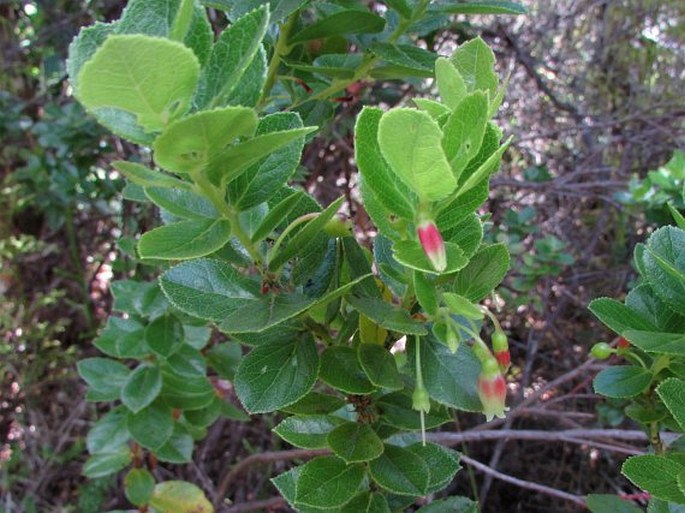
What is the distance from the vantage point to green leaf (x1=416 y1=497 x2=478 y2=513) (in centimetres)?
89

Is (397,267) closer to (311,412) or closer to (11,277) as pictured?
(311,412)

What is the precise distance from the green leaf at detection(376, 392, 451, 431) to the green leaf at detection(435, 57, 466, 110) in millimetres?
341

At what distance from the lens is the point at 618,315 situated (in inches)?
34.0

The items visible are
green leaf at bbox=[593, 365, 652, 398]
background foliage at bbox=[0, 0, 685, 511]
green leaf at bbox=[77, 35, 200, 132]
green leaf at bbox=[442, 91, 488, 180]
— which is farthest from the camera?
background foliage at bbox=[0, 0, 685, 511]

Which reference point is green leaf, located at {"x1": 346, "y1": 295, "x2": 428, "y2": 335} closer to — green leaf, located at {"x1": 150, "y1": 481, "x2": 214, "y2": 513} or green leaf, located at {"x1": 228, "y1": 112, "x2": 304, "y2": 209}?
green leaf, located at {"x1": 228, "y1": 112, "x2": 304, "y2": 209}

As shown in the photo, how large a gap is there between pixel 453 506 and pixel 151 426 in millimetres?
809

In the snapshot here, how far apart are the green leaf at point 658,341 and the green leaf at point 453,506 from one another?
11.3 inches

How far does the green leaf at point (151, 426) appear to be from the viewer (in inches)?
58.2

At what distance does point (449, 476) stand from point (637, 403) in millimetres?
323

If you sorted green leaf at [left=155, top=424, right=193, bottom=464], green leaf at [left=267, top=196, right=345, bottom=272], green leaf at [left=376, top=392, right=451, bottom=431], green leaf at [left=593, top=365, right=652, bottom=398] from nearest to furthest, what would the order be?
1. green leaf at [left=267, top=196, right=345, bottom=272]
2. green leaf at [left=376, top=392, right=451, bottom=431]
3. green leaf at [left=593, top=365, right=652, bottom=398]
4. green leaf at [left=155, top=424, right=193, bottom=464]

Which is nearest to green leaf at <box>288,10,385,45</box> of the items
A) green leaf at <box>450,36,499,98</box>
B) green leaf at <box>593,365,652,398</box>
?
green leaf at <box>450,36,499,98</box>

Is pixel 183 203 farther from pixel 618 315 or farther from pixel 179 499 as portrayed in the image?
pixel 179 499

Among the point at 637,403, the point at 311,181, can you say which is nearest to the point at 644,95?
the point at 311,181

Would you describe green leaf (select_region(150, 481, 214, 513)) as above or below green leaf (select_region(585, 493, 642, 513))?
below
